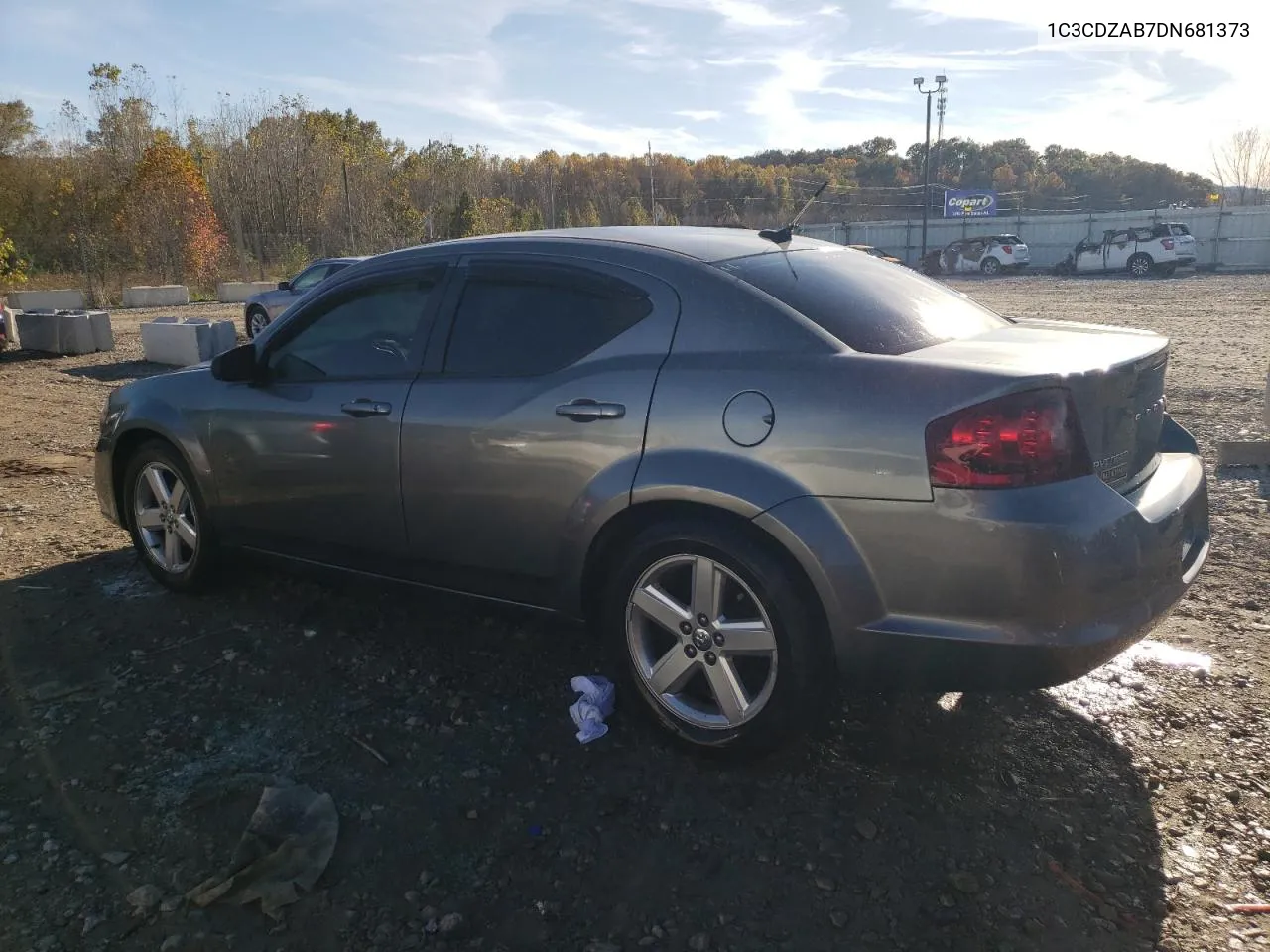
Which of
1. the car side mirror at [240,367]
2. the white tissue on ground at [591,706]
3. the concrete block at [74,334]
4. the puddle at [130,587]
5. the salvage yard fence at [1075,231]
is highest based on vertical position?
the salvage yard fence at [1075,231]

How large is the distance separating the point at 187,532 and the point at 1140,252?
36.2 metres

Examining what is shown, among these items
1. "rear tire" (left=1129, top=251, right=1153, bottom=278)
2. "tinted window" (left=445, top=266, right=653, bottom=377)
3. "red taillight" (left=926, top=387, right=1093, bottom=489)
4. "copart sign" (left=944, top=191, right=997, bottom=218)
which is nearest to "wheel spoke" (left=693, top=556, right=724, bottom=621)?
"red taillight" (left=926, top=387, right=1093, bottom=489)

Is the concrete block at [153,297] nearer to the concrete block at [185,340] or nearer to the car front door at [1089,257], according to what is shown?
the concrete block at [185,340]

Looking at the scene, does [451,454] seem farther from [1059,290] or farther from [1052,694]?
[1059,290]

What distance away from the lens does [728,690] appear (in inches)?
116

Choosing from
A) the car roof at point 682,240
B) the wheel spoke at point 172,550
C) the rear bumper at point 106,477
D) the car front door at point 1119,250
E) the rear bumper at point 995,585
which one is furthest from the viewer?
the car front door at point 1119,250

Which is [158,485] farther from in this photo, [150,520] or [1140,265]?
[1140,265]

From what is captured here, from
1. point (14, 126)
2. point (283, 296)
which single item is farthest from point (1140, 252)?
point (14, 126)

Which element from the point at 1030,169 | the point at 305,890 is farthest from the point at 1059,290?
the point at 1030,169

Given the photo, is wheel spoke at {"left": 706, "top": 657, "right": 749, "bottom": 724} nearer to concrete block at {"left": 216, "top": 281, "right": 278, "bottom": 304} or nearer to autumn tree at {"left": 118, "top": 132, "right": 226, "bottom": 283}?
concrete block at {"left": 216, "top": 281, "right": 278, "bottom": 304}

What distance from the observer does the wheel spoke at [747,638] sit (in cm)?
286

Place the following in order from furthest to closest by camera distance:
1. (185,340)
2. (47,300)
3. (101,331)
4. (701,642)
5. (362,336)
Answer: (47,300) → (101,331) → (185,340) → (362,336) → (701,642)

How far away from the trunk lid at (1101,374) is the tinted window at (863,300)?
12 cm

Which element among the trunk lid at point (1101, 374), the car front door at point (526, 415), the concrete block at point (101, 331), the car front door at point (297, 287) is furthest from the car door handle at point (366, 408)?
the concrete block at point (101, 331)
